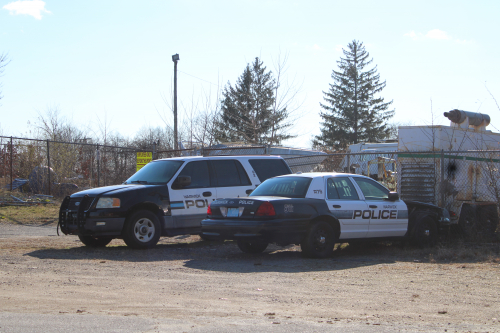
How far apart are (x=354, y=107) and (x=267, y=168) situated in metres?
42.8

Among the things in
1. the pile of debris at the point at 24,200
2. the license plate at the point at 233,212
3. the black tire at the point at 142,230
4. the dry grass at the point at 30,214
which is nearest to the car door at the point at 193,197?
the black tire at the point at 142,230

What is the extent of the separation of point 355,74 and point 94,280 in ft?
163

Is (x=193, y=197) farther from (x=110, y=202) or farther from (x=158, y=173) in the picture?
(x=110, y=202)

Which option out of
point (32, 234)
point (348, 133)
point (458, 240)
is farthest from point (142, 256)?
point (348, 133)

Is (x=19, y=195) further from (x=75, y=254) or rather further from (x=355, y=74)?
(x=355, y=74)

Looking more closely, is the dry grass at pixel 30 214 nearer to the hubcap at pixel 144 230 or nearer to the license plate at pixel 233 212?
the hubcap at pixel 144 230

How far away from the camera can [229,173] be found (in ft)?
38.9

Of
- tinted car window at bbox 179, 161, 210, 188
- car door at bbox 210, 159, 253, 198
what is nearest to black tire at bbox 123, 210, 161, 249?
tinted car window at bbox 179, 161, 210, 188

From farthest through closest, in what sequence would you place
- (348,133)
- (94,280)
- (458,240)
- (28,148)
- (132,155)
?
(348,133), (132,155), (28,148), (458,240), (94,280)

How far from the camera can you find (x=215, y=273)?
7957 mm

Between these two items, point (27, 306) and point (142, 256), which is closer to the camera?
point (27, 306)

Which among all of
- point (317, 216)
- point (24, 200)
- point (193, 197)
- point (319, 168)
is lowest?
point (24, 200)

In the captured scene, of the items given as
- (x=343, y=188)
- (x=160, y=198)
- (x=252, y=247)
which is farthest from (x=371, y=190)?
(x=160, y=198)

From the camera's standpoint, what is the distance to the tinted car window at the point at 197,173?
11359 mm
